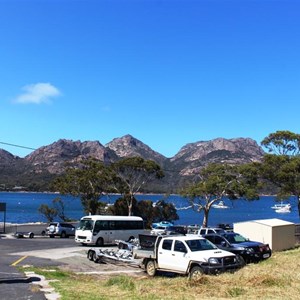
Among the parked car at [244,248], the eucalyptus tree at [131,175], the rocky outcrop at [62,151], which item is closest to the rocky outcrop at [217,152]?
the rocky outcrop at [62,151]

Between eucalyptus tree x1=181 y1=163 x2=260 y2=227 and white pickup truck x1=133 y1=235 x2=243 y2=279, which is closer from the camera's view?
white pickup truck x1=133 y1=235 x2=243 y2=279

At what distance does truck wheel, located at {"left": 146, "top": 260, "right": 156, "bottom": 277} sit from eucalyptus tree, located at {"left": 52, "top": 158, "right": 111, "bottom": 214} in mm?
46628

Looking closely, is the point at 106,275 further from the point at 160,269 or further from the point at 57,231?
the point at 57,231

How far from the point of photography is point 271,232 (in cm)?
3009

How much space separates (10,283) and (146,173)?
5224cm

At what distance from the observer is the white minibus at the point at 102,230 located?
124 ft

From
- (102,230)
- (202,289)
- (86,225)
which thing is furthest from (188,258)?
(86,225)

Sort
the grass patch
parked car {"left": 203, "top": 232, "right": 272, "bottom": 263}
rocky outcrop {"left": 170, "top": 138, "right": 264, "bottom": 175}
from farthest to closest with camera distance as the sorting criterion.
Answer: rocky outcrop {"left": 170, "top": 138, "right": 264, "bottom": 175}
parked car {"left": 203, "top": 232, "right": 272, "bottom": 263}
the grass patch

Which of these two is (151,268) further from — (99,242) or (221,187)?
(221,187)

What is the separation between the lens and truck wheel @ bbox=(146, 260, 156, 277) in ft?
65.6

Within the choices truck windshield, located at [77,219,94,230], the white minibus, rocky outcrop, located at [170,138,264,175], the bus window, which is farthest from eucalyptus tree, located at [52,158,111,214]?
rocky outcrop, located at [170,138,264,175]

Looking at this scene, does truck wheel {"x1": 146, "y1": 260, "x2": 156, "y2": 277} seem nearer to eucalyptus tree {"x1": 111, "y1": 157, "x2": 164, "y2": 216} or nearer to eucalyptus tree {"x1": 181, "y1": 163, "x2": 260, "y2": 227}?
eucalyptus tree {"x1": 181, "y1": 163, "x2": 260, "y2": 227}

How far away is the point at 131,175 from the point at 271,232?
38.2 metres

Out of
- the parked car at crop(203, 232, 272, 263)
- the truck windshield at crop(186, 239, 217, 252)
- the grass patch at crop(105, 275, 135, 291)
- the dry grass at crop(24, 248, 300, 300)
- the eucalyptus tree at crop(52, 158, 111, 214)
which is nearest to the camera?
the dry grass at crop(24, 248, 300, 300)
